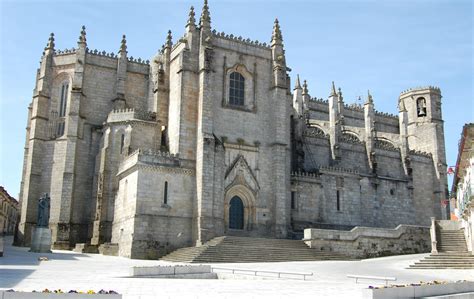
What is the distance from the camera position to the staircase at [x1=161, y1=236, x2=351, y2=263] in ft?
89.0

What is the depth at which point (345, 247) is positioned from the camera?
31.0m

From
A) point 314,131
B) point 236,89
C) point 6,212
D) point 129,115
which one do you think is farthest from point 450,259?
point 6,212

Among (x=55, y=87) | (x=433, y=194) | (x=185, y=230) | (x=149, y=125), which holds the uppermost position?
(x=55, y=87)

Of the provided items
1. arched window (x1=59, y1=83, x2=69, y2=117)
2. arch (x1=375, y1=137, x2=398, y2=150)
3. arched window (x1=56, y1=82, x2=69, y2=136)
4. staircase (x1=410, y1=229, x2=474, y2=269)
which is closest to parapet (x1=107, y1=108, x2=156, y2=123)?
arched window (x1=56, y1=82, x2=69, y2=136)

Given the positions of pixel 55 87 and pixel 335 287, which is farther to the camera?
pixel 55 87

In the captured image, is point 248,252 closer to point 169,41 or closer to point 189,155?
point 189,155

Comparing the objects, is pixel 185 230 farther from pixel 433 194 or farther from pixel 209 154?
pixel 433 194

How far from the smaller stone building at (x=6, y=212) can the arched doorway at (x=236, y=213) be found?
36009mm

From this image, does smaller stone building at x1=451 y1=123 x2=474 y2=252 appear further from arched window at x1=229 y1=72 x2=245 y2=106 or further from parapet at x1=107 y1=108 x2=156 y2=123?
parapet at x1=107 y1=108 x2=156 y2=123

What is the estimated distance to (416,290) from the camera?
11859mm

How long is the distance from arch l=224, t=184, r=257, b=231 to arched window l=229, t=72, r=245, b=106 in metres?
5.98

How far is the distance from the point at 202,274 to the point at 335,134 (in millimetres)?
29403

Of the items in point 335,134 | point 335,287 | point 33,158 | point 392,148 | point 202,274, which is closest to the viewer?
point 335,287

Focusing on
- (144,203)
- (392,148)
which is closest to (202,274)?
(144,203)
